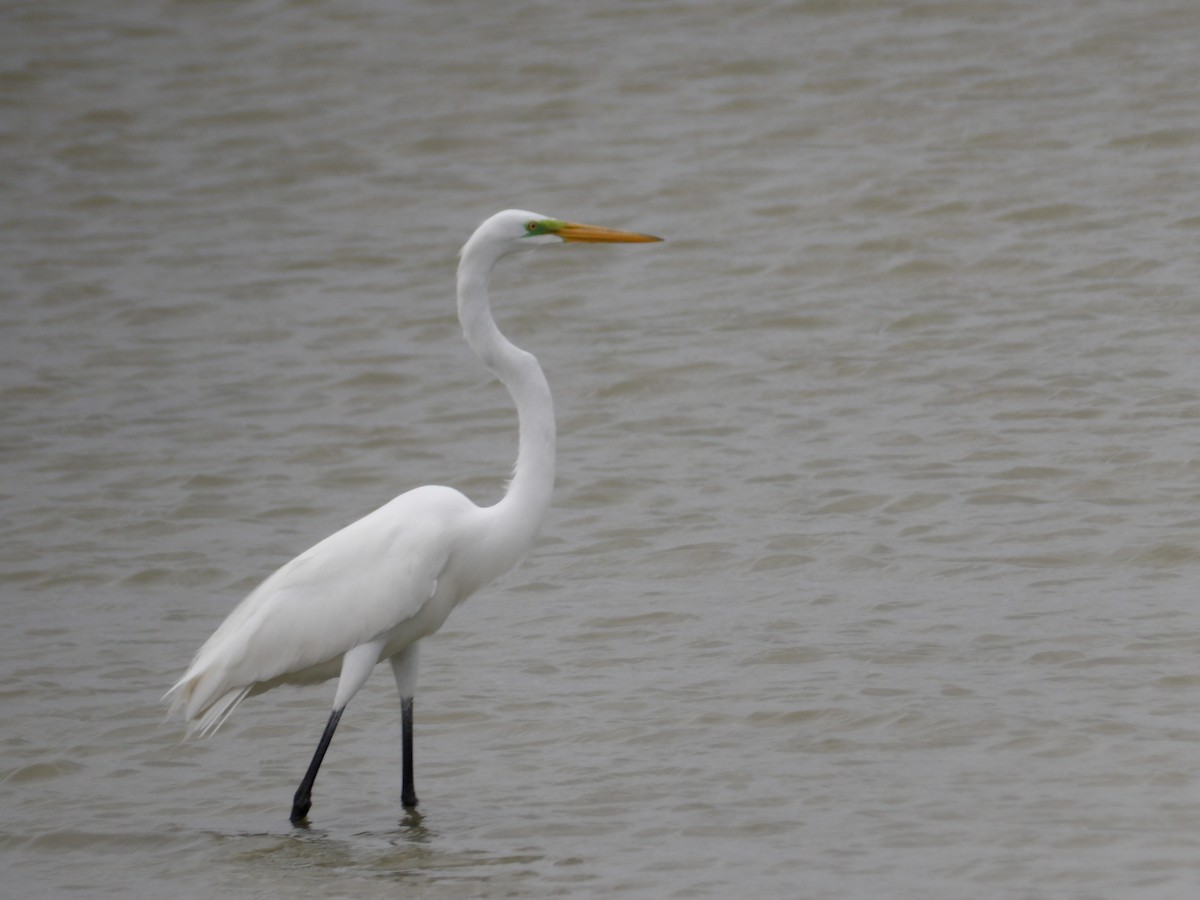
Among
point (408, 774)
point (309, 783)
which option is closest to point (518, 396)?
point (408, 774)

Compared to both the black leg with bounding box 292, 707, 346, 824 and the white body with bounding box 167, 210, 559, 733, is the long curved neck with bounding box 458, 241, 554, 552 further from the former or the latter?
the black leg with bounding box 292, 707, 346, 824

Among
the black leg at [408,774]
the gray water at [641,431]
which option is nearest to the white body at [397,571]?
the black leg at [408,774]

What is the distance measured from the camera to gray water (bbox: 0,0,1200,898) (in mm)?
5254

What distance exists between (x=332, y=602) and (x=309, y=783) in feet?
A: 1.64

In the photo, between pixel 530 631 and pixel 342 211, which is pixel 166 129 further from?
pixel 530 631

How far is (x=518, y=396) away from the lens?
17.9ft

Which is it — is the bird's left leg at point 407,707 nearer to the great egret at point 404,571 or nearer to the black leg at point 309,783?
the great egret at point 404,571

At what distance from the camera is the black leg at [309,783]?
5.29m

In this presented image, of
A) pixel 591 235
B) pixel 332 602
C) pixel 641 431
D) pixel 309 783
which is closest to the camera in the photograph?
pixel 309 783

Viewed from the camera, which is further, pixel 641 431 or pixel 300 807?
pixel 641 431

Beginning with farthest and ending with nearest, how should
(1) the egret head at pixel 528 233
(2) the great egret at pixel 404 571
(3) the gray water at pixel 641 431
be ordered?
(1) the egret head at pixel 528 233 < (2) the great egret at pixel 404 571 < (3) the gray water at pixel 641 431

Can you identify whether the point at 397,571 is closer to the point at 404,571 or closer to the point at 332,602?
the point at 404,571

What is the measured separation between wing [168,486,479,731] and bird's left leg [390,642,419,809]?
20cm

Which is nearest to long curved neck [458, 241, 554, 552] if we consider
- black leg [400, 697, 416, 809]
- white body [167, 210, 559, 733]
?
white body [167, 210, 559, 733]
